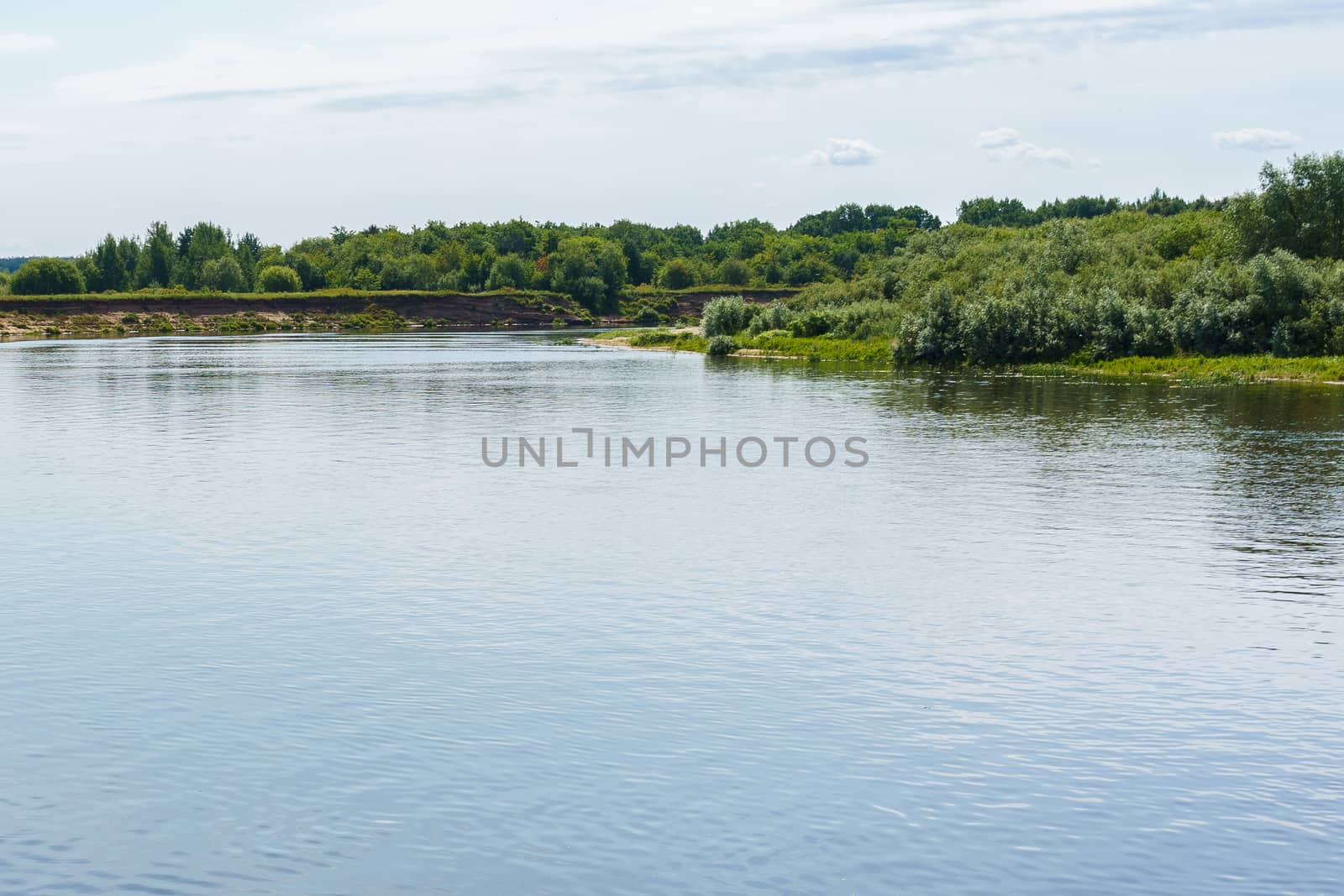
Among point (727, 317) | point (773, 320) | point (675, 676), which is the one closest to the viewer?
point (675, 676)

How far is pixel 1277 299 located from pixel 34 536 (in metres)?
71.2

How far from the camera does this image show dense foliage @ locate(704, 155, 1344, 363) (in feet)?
264

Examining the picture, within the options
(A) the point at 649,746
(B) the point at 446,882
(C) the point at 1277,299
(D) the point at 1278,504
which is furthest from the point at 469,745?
(C) the point at 1277,299

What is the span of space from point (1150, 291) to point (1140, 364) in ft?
30.8

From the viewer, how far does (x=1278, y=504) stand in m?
35.8

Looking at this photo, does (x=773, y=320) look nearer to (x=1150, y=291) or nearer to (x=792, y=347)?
(x=792, y=347)

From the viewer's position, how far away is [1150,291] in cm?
9006

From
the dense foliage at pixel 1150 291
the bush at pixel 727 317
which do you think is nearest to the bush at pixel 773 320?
the bush at pixel 727 317

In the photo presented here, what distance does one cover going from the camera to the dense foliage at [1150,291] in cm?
8050

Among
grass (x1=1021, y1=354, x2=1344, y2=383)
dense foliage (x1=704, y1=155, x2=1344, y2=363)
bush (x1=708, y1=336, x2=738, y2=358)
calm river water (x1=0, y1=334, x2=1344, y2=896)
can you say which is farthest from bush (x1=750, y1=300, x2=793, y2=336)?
calm river water (x1=0, y1=334, x2=1344, y2=896)

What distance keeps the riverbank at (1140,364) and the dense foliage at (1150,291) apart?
4.93 feet

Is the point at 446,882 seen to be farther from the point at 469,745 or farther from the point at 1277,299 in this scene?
the point at 1277,299

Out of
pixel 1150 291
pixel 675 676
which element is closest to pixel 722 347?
pixel 1150 291

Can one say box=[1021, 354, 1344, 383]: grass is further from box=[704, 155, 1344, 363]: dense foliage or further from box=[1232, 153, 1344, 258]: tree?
box=[1232, 153, 1344, 258]: tree
